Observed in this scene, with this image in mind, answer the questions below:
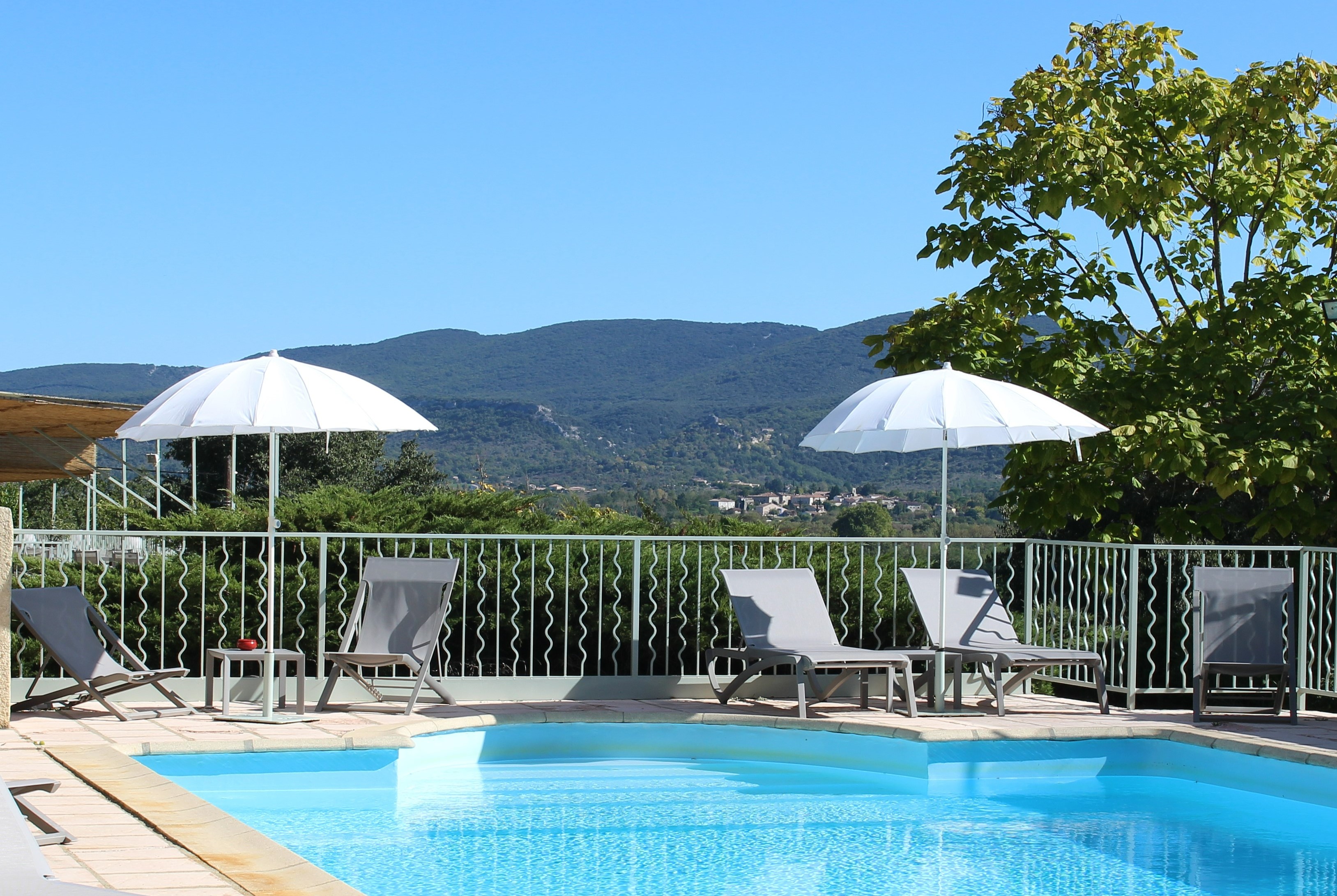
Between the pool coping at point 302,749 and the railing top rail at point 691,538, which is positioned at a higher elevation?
the railing top rail at point 691,538

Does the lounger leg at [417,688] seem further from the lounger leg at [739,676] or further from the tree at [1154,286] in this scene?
the tree at [1154,286]

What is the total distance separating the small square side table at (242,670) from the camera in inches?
273

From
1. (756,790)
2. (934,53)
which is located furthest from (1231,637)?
(934,53)

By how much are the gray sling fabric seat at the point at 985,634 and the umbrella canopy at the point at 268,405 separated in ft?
10.6

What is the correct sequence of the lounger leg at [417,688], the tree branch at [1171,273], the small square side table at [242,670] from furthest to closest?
the tree branch at [1171,273], the lounger leg at [417,688], the small square side table at [242,670]

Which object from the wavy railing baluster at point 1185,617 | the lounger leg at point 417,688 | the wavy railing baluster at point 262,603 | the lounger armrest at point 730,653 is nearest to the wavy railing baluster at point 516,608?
the lounger leg at point 417,688

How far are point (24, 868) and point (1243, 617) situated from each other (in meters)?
6.90

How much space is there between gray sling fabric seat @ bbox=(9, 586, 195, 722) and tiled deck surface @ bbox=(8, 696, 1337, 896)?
0.36 ft

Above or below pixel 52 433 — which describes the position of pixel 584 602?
below

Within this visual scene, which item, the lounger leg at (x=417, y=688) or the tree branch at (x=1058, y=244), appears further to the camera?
the tree branch at (x=1058, y=244)

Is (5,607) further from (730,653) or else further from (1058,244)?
(1058,244)

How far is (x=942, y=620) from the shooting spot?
743 cm

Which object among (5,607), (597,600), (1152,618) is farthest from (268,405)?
(1152,618)

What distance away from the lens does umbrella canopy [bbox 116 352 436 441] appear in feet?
21.1
